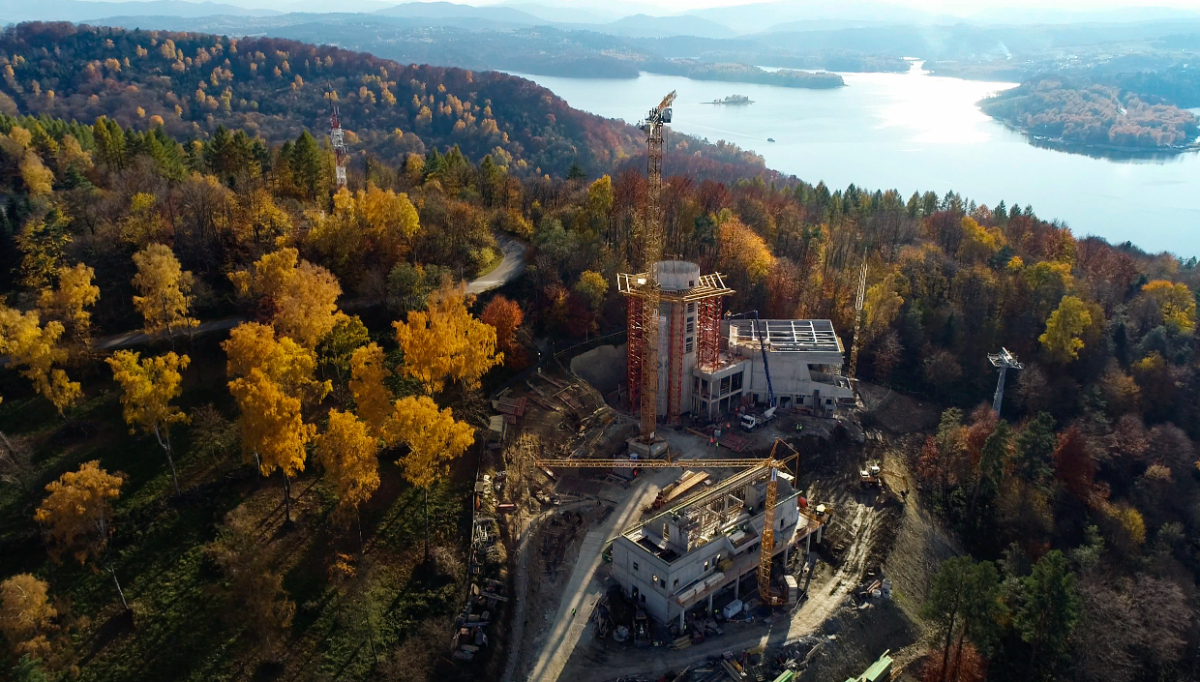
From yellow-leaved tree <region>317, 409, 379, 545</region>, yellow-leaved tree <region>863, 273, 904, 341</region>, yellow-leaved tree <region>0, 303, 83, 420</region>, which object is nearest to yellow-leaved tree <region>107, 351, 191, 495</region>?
yellow-leaved tree <region>0, 303, 83, 420</region>

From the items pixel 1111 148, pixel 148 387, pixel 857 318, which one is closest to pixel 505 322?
pixel 148 387

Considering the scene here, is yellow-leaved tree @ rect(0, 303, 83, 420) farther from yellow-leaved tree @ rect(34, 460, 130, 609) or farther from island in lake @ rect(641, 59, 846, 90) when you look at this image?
island in lake @ rect(641, 59, 846, 90)

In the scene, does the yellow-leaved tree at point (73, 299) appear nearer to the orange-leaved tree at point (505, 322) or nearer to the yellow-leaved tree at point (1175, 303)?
the orange-leaved tree at point (505, 322)

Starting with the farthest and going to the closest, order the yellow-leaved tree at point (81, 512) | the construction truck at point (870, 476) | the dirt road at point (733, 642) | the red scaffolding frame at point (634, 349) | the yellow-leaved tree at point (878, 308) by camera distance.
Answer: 1. the yellow-leaved tree at point (878, 308)
2. the red scaffolding frame at point (634, 349)
3. the construction truck at point (870, 476)
4. the dirt road at point (733, 642)
5. the yellow-leaved tree at point (81, 512)

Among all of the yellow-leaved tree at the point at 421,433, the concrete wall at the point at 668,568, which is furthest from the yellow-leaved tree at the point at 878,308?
the yellow-leaved tree at the point at 421,433

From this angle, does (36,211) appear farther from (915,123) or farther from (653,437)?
(915,123)

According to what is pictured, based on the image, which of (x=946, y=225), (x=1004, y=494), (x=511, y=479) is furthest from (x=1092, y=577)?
(x=946, y=225)
